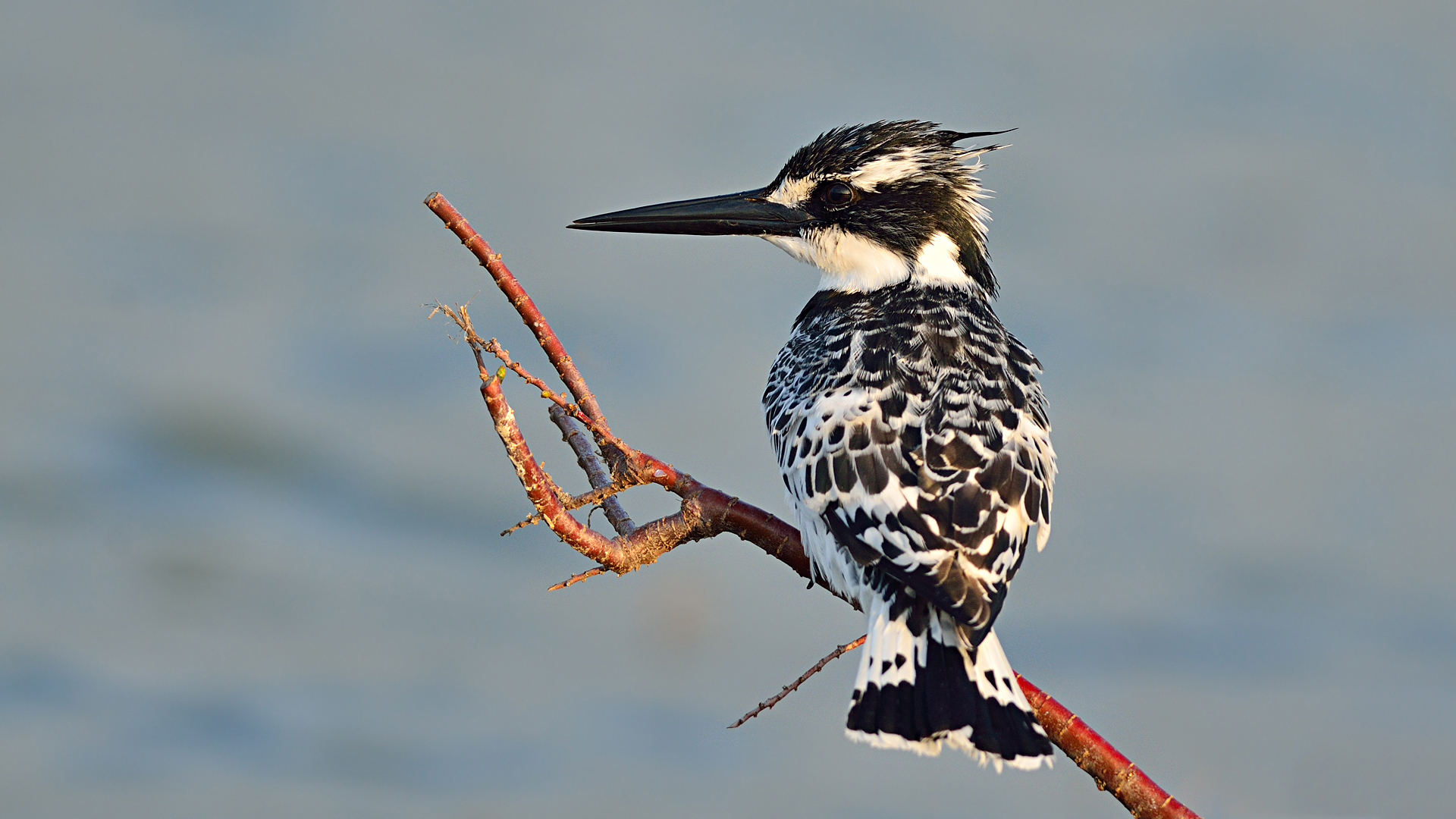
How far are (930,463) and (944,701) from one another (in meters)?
0.70

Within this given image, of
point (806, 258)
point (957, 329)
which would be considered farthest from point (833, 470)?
point (806, 258)

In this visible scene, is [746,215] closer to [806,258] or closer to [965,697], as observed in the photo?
[806,258]

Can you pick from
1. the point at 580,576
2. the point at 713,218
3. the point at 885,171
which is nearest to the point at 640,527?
the point at 580,576

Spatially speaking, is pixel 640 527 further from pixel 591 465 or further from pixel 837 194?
pixel 837 194

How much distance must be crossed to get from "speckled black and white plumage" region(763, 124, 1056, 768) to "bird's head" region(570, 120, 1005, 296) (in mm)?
369

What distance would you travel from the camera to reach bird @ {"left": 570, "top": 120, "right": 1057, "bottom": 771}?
10.9 ft

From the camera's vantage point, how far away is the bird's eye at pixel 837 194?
16.6 ft

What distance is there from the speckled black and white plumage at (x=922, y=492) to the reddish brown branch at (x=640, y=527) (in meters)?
0.11

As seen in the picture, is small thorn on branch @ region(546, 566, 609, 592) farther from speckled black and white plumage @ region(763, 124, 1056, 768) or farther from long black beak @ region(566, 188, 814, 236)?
long black beak @ region(566, 188, 814, 236)

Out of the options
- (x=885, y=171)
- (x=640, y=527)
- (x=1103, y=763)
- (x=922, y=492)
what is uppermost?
(x=885, y=171)

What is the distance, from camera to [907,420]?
12.7ft

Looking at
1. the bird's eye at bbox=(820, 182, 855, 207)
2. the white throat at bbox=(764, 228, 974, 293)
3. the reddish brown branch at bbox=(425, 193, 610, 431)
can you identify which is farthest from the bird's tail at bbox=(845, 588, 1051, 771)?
the bird's eye at bbox=(820, 182, 855, 207)

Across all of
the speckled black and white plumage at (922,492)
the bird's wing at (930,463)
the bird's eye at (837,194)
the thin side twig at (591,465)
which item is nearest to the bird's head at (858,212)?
the bird's eye at (837,194)

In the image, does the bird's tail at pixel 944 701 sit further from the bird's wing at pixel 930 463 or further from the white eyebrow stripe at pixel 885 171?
the white eyebrow stripe at pixel 885 171
